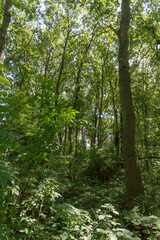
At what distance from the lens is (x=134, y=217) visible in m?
2.19

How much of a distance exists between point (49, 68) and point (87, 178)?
9803 millimetres

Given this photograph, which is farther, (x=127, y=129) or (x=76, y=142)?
(x=76, y=142)

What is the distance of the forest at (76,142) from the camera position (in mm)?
2104

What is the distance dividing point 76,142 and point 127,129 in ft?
20.1

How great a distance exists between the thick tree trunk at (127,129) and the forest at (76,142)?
0.03 meters

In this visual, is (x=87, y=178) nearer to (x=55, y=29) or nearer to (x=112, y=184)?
(x=112, y=184)

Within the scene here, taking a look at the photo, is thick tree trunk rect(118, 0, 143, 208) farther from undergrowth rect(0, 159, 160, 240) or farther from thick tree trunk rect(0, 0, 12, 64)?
thick tree trunk rect(0, 0, 12, 64)

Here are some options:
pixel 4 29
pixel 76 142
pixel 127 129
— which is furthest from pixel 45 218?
pixel 76 142

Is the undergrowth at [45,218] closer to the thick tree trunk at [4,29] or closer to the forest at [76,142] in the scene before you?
the forest at [76,142]

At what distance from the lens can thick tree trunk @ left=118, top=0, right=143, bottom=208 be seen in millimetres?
4777

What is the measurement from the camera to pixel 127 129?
5.12m

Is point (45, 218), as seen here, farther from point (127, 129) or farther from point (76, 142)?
point (76, 142)

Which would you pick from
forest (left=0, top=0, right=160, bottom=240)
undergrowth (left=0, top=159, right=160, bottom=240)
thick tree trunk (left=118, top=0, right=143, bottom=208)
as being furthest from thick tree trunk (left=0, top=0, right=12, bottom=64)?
thick tree trunk (left=118, top=0, right=143, bottom=208)

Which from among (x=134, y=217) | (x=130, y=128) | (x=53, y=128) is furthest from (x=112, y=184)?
(x=53, y=128)
